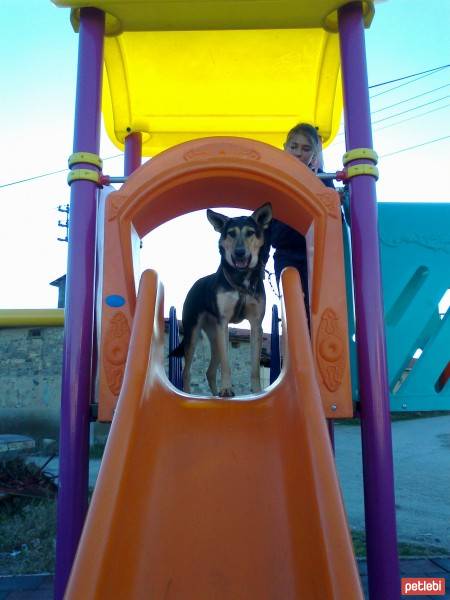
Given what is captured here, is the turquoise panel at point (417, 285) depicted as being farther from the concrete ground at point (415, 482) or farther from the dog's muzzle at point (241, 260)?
the concrete ground at point (415, 482)

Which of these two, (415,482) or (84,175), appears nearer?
(84,175)

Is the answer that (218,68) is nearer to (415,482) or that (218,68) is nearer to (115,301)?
(115,301)

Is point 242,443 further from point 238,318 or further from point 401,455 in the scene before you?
point 401,455

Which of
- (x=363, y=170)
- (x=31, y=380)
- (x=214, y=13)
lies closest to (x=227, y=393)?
(x=363, y=170)

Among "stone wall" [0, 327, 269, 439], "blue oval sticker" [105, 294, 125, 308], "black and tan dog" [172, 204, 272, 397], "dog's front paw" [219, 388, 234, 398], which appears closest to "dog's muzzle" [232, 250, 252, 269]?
"black and tan dog" [172, 204, 272, 397]

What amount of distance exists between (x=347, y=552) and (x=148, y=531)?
0.72 metres

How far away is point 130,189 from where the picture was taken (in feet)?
9.96

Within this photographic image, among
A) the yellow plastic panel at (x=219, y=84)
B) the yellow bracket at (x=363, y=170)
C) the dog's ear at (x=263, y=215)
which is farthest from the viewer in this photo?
the yellow plastic panel at (x=219, y=84)

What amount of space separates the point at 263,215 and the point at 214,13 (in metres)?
1.32

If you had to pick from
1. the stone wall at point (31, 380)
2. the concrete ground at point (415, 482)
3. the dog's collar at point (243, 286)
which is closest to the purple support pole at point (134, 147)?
the dog's collar at point (243, 286)

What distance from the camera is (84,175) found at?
3.04 meters

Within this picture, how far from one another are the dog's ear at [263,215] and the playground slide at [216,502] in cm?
109

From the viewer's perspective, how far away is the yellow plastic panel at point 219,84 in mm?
4074

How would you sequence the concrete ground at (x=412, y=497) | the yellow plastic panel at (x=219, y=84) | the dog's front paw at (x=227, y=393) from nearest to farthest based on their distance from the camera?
the dog's front paw at (x=227, y=393) < the concrete ground at (x=412, y=497) < the yellow plastic panel at (x=219, y=84)
